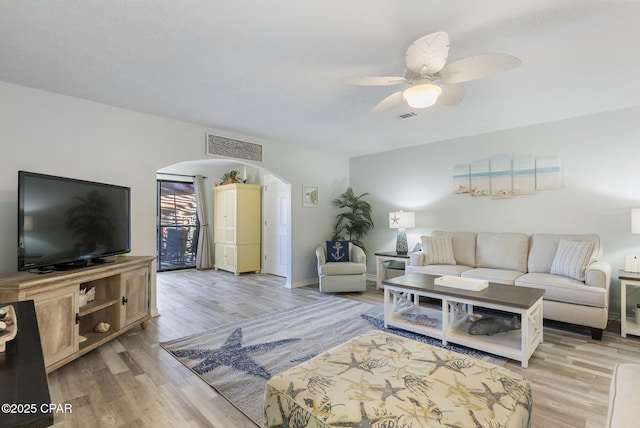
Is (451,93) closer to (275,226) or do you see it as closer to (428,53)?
(428,53)

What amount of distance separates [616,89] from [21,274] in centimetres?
541

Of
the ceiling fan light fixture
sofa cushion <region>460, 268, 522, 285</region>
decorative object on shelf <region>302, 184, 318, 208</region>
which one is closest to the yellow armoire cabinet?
decorative object on shelf <region>302, 184, 318, 208</region>

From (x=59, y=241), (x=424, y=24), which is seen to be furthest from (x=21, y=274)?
(x=424, y=24)

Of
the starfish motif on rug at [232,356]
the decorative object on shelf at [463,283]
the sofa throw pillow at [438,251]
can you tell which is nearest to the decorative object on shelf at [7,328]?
the starfish motif on rug at [232,356]

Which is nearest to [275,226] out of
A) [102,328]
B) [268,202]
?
[268,202]

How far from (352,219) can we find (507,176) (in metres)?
2.53

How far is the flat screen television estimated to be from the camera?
92.4 inches

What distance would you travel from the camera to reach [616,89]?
2.98 m

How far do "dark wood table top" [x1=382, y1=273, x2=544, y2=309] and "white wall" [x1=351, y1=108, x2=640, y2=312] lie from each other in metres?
1.62

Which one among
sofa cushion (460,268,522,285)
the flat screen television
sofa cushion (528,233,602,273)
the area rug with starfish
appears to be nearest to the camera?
the area rug with starfish

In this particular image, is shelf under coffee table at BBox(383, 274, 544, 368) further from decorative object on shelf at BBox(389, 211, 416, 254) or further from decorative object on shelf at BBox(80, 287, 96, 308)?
decorative object on shelf at BBox(80, 287, 96, 308)

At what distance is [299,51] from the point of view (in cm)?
228

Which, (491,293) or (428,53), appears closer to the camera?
(428,53)

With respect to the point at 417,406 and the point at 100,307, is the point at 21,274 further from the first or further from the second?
the point at 417,406
